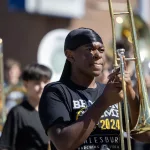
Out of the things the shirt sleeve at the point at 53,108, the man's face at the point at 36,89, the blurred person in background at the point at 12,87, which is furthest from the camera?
the blurred person in background at the point at 12,87

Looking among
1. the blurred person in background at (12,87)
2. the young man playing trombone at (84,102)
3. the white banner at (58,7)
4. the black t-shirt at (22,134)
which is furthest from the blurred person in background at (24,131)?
the white banner at (58,7)

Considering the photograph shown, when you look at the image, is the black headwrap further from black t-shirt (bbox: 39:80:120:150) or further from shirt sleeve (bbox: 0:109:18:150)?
shirt sleeve (bbox: 0:109:18:150)

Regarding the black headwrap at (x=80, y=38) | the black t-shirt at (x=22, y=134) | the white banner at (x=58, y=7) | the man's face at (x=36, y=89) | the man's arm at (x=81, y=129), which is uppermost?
the white banner at (x=58, y=7)

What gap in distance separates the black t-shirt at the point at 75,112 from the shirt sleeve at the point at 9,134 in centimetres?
180

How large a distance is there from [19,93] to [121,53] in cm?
684

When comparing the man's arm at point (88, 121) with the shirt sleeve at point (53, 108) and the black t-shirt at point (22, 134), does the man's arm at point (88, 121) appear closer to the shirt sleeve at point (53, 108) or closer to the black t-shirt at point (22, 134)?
the shirt sleeve at point (53, 108)

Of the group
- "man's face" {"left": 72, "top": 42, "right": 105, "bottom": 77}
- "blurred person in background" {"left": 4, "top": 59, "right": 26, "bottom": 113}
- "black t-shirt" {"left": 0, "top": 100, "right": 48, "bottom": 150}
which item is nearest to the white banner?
"blurred person in background" {"left": 4, "top": 59, "right": 26, "bottom": 113}

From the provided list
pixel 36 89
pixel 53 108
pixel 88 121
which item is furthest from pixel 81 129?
pixel 36 89

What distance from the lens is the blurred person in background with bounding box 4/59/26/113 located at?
424 inches

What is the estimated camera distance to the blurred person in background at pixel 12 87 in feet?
35.3

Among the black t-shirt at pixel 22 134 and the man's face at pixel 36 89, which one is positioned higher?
the man's face at pixel 36 89

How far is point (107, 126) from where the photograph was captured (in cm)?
438

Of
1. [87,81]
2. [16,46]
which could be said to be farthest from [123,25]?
[87,81]

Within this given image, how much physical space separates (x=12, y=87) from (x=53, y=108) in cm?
701
